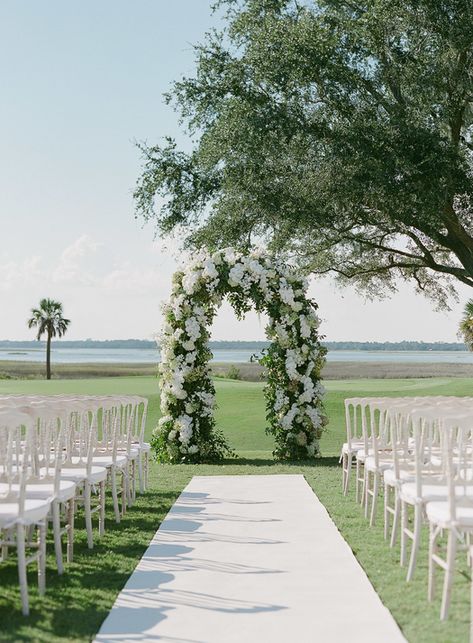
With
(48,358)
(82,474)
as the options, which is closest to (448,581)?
(82,474)

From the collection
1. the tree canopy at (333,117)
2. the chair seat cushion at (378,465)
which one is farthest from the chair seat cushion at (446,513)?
the tree canopy at (333,117)

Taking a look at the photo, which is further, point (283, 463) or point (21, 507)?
point (283, 463)

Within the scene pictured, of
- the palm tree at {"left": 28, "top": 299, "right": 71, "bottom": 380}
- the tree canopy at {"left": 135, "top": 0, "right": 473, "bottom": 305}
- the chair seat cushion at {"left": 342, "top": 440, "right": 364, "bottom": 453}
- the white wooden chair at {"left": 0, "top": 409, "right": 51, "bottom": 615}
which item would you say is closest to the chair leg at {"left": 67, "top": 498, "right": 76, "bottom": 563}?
the white wooden chair at {"left": 0, "top": 409, "right": 51, "bottom": 615}

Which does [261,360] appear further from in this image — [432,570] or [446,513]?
[446,513]

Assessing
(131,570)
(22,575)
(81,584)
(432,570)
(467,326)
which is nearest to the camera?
(22,575)

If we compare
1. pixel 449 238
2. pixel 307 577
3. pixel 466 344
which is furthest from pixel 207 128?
pixel 466 344

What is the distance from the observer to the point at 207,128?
17.9 m

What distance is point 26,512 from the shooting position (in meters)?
4.89

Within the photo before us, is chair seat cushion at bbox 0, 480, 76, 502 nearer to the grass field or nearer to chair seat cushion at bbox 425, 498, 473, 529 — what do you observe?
the grass field

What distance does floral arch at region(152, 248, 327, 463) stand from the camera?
14.2m

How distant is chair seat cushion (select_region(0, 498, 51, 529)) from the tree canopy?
11504 millimetres

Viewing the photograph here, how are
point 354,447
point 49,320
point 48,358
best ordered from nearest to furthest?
point 354,447, point 48,358, point 49,320

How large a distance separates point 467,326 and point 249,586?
2802 cm

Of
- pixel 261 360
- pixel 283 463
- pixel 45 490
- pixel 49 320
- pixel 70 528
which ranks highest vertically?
pixel 49 320
